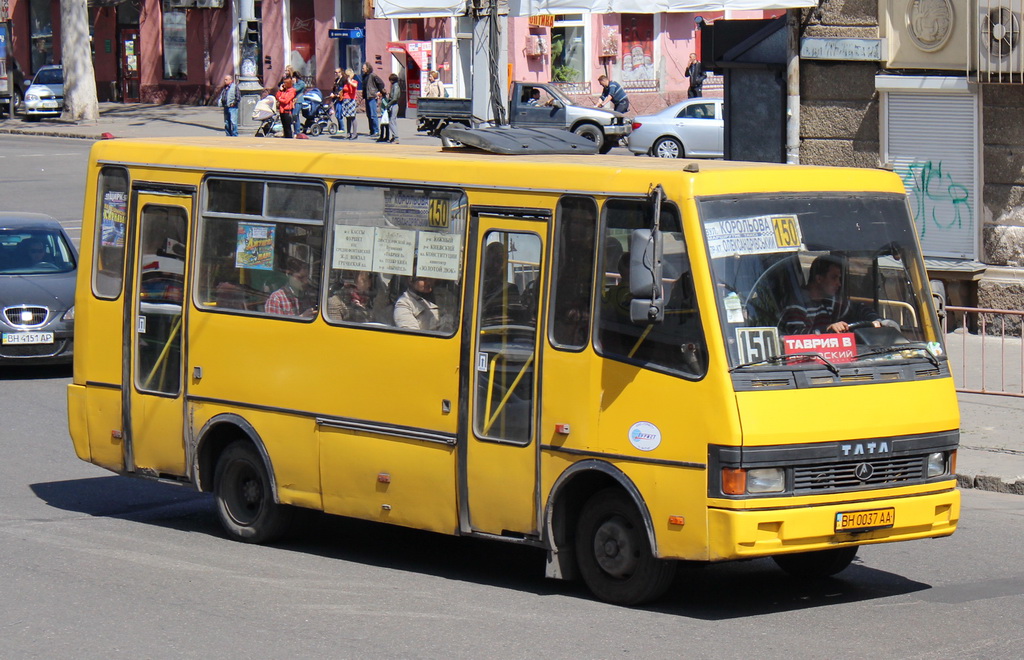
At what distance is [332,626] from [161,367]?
10.2 ft

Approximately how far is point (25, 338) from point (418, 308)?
8.76m

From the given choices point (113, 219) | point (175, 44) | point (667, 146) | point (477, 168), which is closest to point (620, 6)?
point (113, 219)

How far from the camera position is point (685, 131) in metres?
33.4

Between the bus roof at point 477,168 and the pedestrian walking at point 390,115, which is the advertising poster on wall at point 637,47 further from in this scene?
the bus roof at point 477,168

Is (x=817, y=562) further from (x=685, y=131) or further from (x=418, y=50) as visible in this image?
(x=418, y=50)

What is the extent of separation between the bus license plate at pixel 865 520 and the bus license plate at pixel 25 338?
1093cm

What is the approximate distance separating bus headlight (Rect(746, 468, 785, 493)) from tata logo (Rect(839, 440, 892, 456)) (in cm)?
35

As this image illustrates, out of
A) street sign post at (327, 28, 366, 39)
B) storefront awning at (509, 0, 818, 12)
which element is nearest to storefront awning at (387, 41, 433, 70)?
street sign post at (327, 28, 366, 39)

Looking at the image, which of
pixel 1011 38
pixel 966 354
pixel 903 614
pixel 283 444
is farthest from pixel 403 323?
pixel 1011 38

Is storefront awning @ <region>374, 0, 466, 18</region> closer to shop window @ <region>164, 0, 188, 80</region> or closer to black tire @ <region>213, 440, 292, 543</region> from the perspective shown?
black tire @ <region>213, 440, 292, 543</region>

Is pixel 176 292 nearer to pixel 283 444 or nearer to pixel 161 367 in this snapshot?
pixel 161 367

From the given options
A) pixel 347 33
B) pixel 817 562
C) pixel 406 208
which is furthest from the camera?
pixel 347 33

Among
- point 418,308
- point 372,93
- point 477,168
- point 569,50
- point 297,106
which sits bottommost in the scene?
point 418,308

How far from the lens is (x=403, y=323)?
28.1 feet
